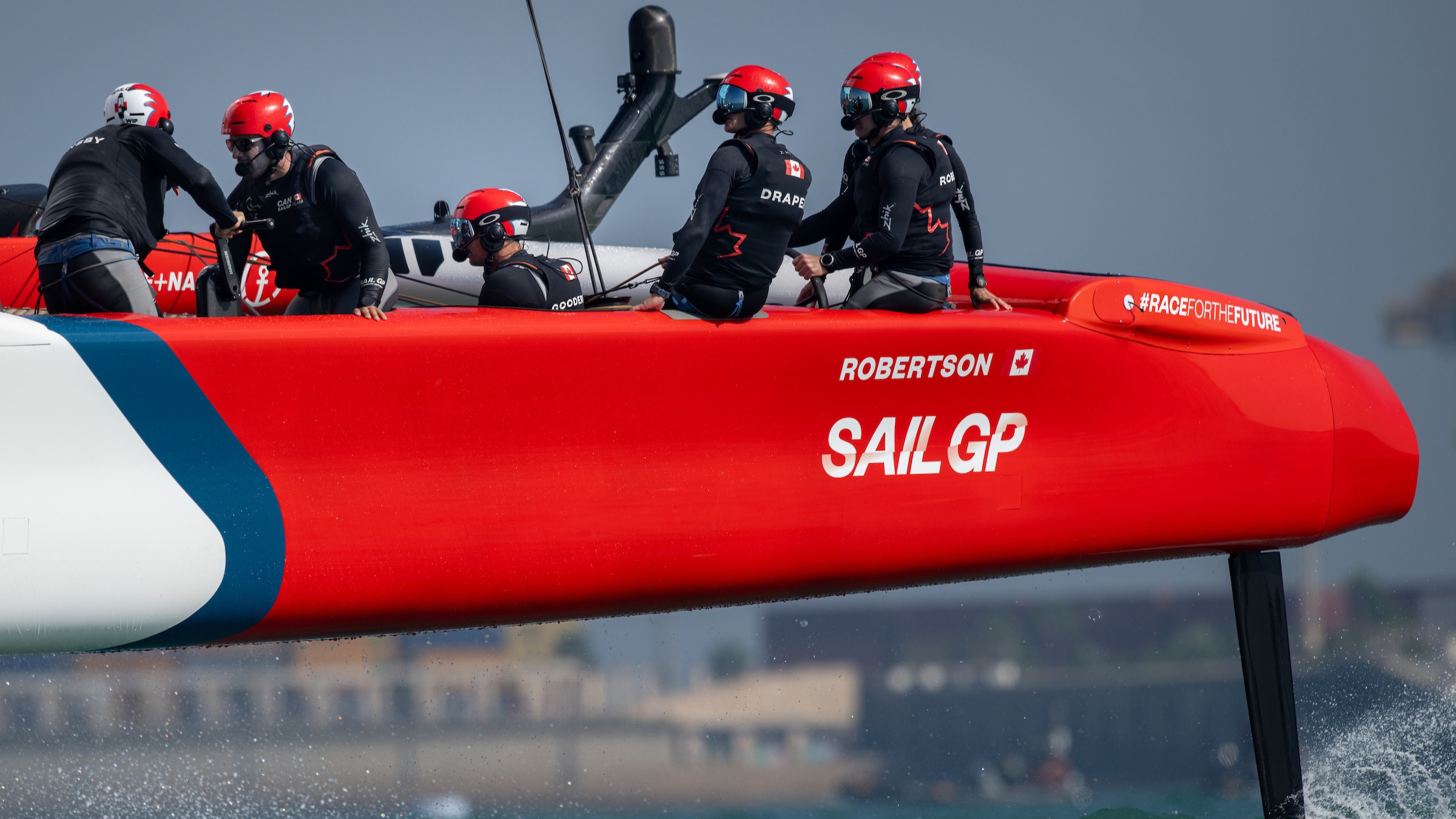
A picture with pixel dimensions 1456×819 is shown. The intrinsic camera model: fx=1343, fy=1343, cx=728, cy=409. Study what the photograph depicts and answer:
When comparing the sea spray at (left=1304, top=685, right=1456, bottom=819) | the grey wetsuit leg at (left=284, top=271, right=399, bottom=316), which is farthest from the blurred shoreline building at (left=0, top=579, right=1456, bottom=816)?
the grey wetsuit leg at (left=284, top=271, right=399, bottom=316)

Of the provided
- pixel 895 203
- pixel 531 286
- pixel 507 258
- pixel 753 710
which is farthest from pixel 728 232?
pixel 753 710

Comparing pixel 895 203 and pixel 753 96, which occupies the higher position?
pixel 753 96

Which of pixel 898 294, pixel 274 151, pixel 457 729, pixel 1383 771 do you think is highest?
pixel 274 151

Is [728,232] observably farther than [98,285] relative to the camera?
Yes

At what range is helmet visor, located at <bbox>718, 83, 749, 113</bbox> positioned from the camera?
3.73 m

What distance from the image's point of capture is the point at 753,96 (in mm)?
3721

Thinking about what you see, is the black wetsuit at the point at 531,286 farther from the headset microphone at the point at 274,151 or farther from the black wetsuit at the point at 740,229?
the headset microphone at the point at 274,151

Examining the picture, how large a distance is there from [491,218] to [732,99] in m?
0.82

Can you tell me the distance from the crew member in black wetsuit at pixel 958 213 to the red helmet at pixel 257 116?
1.64 m

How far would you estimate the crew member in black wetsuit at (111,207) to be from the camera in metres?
3.51

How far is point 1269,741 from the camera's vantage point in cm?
450

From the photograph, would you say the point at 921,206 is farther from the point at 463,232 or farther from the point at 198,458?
the point at 198,458

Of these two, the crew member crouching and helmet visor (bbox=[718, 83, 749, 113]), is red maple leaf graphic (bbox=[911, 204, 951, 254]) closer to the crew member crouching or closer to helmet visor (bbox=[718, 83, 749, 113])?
the crew member crouching

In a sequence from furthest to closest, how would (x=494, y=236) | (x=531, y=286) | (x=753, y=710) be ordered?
(x=753, y=710), (x=494, y=236), (x=531, y=286)
